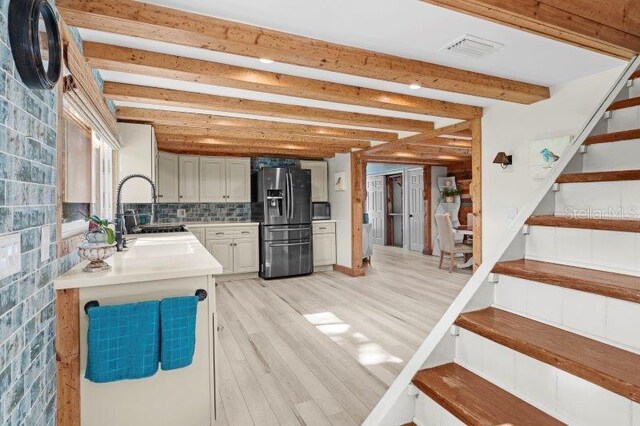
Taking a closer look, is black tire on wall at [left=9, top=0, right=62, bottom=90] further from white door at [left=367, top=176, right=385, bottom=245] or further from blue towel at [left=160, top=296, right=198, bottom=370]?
white door at [left=367, top=176, right=385, bottom=245]

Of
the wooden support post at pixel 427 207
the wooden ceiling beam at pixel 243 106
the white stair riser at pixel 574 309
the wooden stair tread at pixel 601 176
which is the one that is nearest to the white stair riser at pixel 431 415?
the white stair riser at pixel 574 309

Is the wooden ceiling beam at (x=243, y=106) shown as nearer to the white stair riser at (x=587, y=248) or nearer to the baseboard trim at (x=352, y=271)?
the white stair riser at (x=587, y=248)

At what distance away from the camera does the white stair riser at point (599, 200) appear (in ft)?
5.38

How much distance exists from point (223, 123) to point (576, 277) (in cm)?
354

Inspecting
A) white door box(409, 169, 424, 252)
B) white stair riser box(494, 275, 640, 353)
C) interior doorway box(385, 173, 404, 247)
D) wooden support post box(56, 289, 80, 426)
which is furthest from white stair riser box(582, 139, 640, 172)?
interior doorway box(385, 173, 404, 247)

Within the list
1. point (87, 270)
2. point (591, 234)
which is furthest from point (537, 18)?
point (87, 270)

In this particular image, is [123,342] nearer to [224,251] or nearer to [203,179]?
[224,251]

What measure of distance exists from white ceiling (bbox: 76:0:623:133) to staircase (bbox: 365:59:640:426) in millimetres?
682

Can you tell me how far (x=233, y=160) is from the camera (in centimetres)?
619

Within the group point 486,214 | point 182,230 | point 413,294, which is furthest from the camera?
point 413,294

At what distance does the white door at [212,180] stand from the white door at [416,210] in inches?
193

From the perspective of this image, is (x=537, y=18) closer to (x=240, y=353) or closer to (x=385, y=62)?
(x=385, y=62)

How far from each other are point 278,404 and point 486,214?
2648 millimetres

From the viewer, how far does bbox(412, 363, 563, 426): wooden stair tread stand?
1.20 meters
